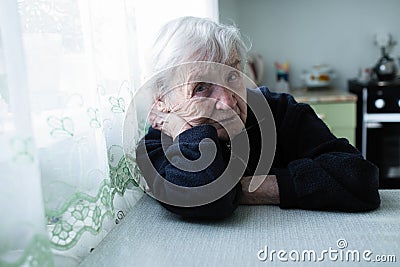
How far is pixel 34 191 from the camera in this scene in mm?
608

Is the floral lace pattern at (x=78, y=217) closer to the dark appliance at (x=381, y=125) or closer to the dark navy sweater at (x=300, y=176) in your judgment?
the dark navy sweater at (x=300, y=176)

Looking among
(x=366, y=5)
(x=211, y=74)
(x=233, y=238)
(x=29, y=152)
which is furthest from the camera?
(x=366, y=5)

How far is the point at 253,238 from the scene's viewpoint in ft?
2.75

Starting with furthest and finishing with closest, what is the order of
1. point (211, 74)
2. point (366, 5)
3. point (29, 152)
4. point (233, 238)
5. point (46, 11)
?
point (366, 5), point (211, 74), point (233, 238), point (46, 11), point (29, 152)

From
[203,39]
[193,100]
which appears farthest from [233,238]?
[203,39]

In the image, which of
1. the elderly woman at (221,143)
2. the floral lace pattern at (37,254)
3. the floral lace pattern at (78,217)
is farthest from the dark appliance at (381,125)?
the floral lace pattern at (37,254)

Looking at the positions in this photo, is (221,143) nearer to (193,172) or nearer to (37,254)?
(193,172)

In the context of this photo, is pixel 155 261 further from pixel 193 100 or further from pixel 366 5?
pixel 366 5

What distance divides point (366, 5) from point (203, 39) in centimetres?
252

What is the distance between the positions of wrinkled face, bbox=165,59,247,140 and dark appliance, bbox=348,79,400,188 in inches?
76.9

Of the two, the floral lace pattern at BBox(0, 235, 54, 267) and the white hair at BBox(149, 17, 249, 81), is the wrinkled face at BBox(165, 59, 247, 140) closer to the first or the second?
the white hair at BBox(149, 17, 249, 81)

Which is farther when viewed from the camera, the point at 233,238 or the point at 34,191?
the point at 233,238

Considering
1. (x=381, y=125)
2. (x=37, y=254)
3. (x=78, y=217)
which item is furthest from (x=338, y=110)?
(x=37, y=254)

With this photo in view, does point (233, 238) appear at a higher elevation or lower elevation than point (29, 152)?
lower
